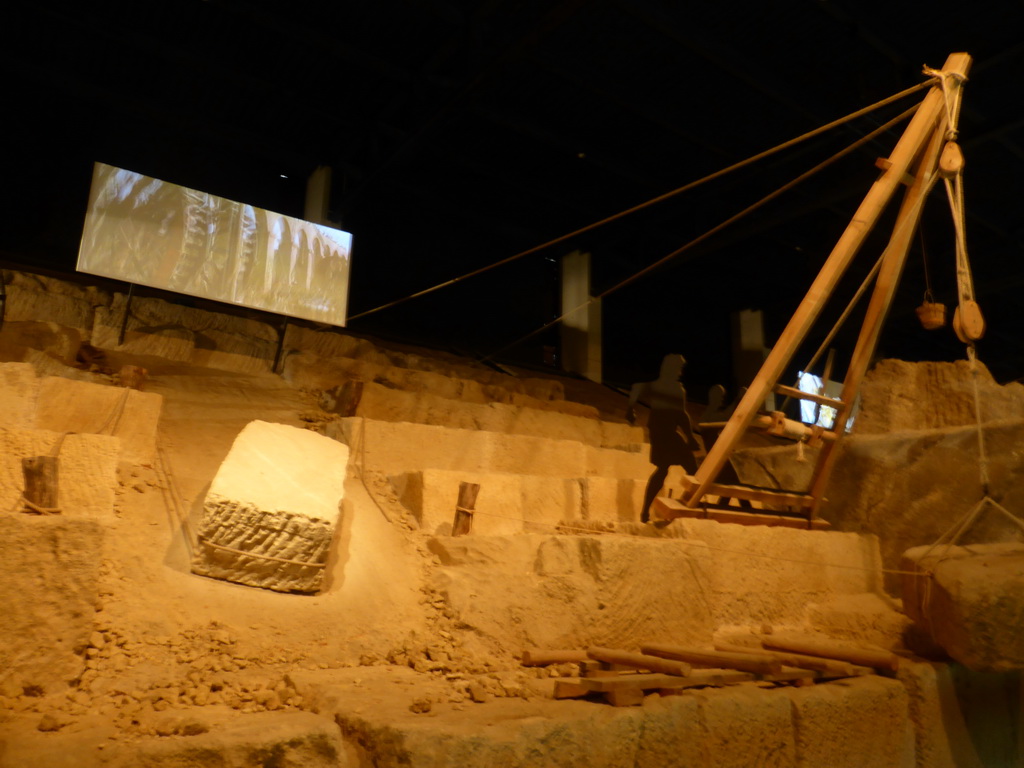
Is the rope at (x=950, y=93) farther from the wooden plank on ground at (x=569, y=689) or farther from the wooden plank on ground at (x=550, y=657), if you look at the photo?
the wooden plank on ground at (x=569, y=689)

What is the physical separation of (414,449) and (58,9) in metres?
6.03

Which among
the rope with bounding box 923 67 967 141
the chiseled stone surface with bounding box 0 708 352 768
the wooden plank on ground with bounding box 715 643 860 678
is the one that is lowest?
the chiseled stone surface with bounding box 0 708 352 768

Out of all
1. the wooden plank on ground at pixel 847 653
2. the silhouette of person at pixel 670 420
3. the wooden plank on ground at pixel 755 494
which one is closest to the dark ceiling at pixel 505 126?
the silhouette of person at pixel 670 420

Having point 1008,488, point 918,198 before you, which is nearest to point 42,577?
point 918,198

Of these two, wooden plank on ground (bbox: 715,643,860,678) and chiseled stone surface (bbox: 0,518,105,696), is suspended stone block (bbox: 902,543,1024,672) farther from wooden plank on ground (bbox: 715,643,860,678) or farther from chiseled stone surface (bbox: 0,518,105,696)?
chiseled stone surface (bbox: 0,518,105,696)

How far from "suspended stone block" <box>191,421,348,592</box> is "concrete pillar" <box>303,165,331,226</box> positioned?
6.17m

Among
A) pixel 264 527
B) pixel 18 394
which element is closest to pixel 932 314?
pixel 264 527

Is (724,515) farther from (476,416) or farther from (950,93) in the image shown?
(950,93)

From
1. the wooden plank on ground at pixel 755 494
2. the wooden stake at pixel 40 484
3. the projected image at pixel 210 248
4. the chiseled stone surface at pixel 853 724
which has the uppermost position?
the projected image at pixel 210 248

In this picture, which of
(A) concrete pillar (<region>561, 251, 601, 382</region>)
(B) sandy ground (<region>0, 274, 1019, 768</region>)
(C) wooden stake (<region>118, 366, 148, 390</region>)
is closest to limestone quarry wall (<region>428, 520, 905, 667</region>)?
(B) sandy ground (<region>0, 274, 1019, 768</region>)

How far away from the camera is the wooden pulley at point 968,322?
4.91 meters

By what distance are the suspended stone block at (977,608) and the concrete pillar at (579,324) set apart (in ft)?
22.6

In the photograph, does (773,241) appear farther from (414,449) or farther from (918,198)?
(414,449)

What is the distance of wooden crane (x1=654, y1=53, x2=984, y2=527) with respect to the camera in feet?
15.7
